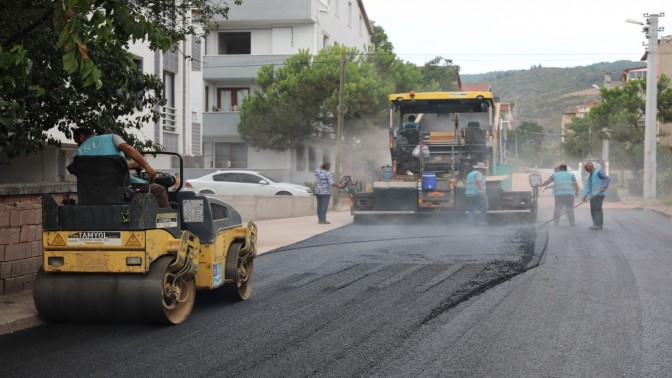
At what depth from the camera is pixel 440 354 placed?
6516 mm

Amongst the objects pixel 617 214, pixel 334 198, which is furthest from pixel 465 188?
pixel 334 198

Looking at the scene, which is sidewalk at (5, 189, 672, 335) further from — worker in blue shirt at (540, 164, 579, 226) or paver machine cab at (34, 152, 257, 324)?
worker in blue shirt at (540, 164, 579, 226)

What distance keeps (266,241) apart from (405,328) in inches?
371

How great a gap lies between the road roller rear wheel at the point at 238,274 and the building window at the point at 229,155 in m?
31.8

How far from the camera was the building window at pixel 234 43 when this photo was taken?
138 feet

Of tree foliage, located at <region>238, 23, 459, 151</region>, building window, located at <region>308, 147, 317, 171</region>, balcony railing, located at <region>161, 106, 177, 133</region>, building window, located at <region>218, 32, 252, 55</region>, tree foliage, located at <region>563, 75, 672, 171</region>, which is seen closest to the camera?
balcony railing, located at <region>161, 106, 177, 133</region>

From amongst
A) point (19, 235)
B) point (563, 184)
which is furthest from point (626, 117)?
point (19, 235)

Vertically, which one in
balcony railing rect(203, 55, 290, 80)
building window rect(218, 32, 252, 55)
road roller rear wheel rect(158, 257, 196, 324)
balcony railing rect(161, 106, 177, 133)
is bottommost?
road roller rear wheel rect(158, 257, 196, 324)

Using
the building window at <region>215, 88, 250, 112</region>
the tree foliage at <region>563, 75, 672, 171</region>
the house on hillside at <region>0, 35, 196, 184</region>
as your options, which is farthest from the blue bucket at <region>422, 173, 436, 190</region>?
the tree foliage at <region>563, 75, 672, 171</region>

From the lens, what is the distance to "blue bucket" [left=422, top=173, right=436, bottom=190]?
20125mm

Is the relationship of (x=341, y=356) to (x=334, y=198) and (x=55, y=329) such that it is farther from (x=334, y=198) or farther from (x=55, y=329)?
(x=334, y=198)

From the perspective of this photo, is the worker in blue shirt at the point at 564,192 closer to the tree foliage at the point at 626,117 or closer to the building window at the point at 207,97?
the building window at the point at 207,97

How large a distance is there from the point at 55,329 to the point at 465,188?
44.2 ft

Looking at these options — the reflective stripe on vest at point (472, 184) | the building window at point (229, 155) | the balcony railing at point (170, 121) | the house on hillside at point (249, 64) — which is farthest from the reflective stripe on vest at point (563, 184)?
the building window at point (229, 155)
